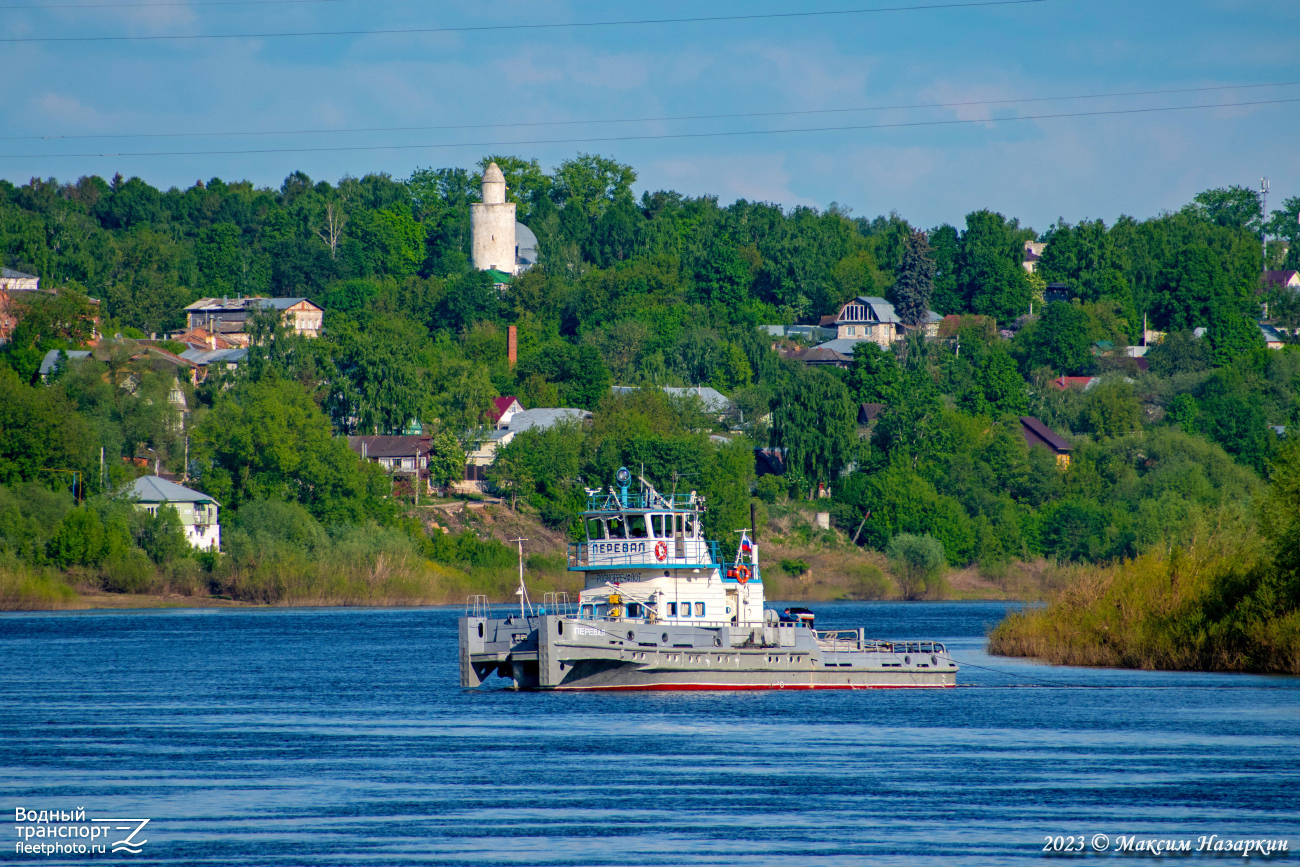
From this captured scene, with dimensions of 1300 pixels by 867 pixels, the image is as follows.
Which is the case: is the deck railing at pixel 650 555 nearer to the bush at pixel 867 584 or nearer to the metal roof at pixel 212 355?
the bush at pixel 867 584

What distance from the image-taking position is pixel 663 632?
53344 mm

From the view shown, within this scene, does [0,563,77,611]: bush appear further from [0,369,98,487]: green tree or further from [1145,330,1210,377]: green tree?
[1145,330,1210,377]: green tree

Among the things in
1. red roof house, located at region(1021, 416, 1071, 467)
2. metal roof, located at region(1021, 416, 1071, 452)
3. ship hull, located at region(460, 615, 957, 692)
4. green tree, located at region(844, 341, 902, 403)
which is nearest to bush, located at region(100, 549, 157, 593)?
ship hull, located at region(460, 615, 957, 692)

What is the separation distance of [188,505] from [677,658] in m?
74.7

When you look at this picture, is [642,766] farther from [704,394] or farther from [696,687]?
[704,394]

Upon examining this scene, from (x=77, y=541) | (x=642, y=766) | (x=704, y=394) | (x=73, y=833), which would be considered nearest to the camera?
(x=73, y=833)

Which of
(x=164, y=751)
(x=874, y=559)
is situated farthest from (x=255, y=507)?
(x=164, y=751)

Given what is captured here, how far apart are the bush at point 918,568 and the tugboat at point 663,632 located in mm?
75119

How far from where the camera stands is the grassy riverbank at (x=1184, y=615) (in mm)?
54844

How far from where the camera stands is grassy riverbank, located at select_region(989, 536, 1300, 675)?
54.8 metres

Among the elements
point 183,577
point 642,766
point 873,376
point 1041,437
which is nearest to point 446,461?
point 183,577

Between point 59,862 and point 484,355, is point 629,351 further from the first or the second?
point 59,862

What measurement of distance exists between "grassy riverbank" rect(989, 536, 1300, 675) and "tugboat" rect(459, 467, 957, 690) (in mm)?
8593

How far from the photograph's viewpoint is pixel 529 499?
135375mm
